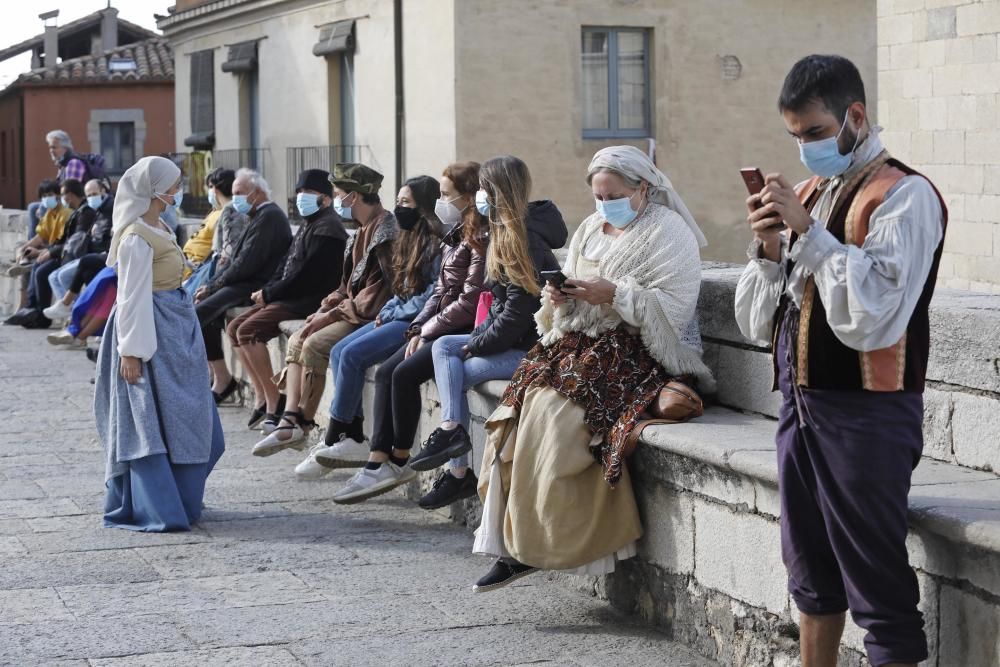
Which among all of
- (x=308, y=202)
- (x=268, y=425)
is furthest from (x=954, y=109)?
(x=268, y=425)

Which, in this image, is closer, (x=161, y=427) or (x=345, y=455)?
(x=161, y=427)

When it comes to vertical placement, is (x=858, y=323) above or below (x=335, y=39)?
below

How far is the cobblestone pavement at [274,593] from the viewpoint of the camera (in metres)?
5.02

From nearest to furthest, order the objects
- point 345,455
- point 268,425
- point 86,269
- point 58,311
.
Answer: point 345,455, point 268,425, point 86,269, point 58,311

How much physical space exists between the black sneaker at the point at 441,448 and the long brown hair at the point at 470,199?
3.30 ft

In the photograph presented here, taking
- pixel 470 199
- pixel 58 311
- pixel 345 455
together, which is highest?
pixel 470 199

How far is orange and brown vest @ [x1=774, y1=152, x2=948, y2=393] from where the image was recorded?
3652mm

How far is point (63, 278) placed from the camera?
15.3 metres

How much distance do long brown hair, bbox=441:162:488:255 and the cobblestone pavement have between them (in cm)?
134

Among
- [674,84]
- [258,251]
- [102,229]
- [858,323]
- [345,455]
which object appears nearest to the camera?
[858,323]

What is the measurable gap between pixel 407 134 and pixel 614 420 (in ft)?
50.1

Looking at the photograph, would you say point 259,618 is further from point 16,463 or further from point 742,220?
point 742,220

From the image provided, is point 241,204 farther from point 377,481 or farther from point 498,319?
point 498,319

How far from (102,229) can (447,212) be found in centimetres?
807
